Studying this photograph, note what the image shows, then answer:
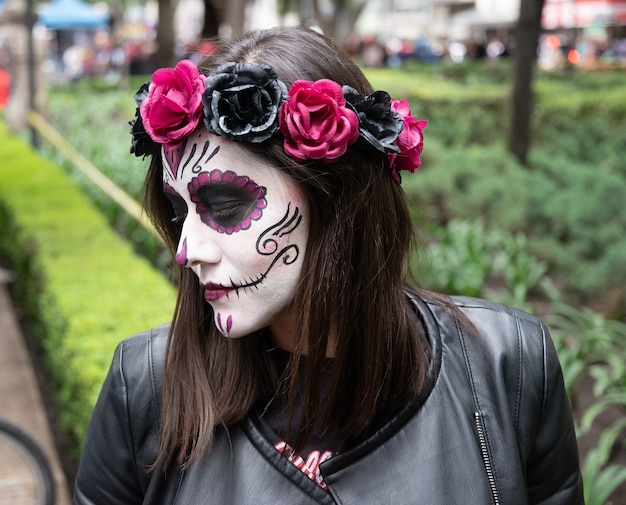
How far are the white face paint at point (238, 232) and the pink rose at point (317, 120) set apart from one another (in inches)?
3.6

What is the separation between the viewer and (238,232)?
4.91 ft

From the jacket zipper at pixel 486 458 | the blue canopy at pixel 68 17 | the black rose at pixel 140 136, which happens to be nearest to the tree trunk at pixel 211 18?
the blue canopy at pixel 68 17

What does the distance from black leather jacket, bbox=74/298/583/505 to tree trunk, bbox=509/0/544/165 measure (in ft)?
24.5

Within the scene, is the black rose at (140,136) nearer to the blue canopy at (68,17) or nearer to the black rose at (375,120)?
the black rose at (375,120)

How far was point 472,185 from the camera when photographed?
7668 mm

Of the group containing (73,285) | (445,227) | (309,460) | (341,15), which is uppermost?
(341,15)

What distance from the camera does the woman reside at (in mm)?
1441

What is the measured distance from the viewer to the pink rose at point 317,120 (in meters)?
1.38

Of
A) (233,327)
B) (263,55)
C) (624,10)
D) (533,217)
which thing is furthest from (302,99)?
(624,10)

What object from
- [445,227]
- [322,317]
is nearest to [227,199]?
[322,317]

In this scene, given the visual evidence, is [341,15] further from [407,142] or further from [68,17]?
[407,142]

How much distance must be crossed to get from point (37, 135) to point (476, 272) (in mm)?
9075

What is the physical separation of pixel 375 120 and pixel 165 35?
18528mm

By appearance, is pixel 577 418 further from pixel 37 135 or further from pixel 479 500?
pixel 37 135
